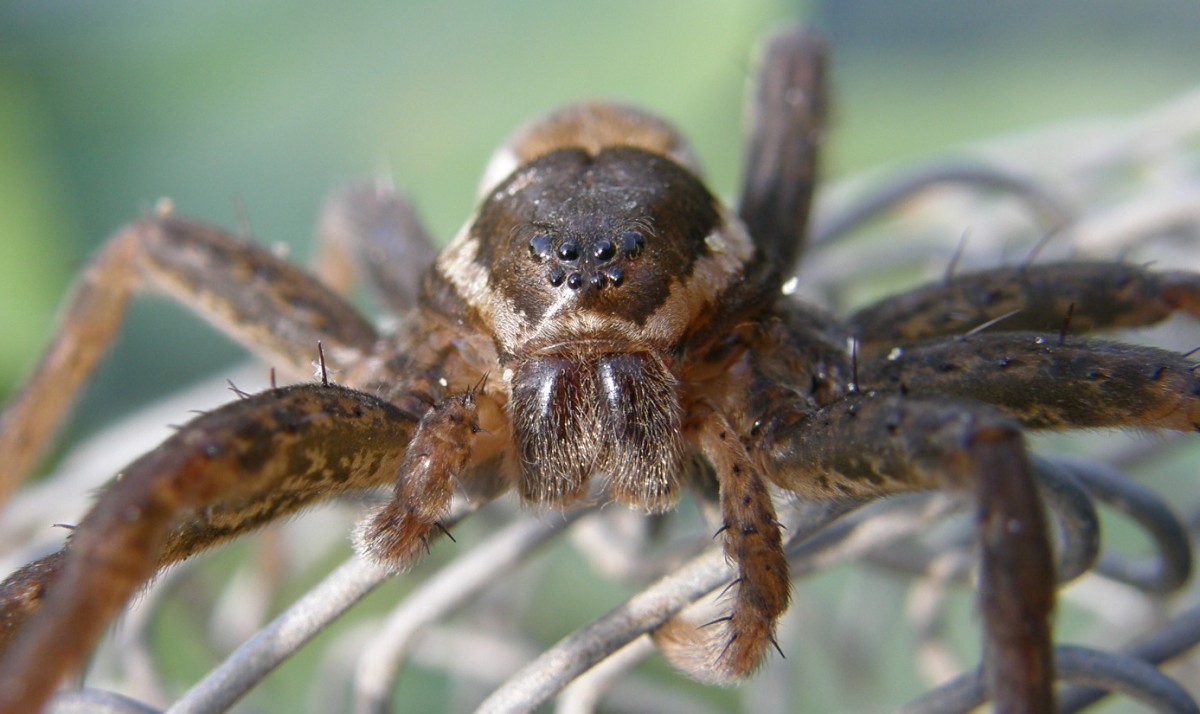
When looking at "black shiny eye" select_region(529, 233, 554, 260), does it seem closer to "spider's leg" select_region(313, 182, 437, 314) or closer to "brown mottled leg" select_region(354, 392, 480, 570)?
"brown mottled leg" select_region(354, 392, 480, 570)

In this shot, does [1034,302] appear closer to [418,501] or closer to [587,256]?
[587,256]

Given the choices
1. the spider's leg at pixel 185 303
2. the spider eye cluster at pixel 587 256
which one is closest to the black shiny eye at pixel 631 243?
the spider eye cluster at pixel 587 256

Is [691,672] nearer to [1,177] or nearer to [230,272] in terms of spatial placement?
[230,272]

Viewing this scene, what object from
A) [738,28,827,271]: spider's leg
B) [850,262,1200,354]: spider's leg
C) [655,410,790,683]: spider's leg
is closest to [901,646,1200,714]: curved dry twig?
[655,410,790,683]: spider's leg

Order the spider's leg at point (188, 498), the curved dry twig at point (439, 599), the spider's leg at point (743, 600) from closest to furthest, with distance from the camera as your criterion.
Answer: the spider's leg at point (188, 498) → the spider's leg at point (743, 600) → the curved dry twig at point (439, 599)

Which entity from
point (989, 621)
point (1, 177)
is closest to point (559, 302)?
point (989, 621)

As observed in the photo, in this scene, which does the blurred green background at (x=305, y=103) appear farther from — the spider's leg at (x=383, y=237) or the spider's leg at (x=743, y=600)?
the spider's leg at (x=743, y=600)

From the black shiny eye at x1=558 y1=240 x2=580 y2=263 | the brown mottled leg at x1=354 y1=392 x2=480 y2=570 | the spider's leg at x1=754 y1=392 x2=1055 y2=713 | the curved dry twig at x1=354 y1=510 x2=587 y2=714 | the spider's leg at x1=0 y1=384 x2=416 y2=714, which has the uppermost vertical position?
the black shiny eye at x1=558 y1=240 x2=580 y2=263
